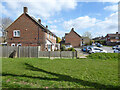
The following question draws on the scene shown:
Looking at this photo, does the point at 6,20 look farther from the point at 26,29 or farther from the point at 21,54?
the point at 21,54

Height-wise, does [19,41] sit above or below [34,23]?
below

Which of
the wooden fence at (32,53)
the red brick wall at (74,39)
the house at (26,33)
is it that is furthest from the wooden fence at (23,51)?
the red brick wall at (74,39)

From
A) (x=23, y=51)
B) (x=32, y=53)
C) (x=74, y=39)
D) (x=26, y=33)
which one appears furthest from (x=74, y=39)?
(x=23, y=51)

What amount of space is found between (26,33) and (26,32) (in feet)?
0.75

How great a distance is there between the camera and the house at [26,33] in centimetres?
1977

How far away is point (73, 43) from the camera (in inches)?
1713

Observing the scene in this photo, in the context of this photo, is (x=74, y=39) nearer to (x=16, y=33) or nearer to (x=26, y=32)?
(x=26, y=32)

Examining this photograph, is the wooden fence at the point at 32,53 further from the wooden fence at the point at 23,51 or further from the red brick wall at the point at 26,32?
the red brick wall at the point at 26,32

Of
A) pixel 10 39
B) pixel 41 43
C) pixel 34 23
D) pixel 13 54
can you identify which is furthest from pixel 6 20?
pixel 13 54

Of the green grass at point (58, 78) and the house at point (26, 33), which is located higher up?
the house at point (26, 33)

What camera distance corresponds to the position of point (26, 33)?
800 inches

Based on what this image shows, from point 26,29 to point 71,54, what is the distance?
39.9 feet

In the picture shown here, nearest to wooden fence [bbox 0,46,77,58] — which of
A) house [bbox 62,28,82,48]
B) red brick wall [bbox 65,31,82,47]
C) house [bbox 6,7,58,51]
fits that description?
house [bbox 6,7,58,51]

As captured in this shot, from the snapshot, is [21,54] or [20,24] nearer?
[21,54]
